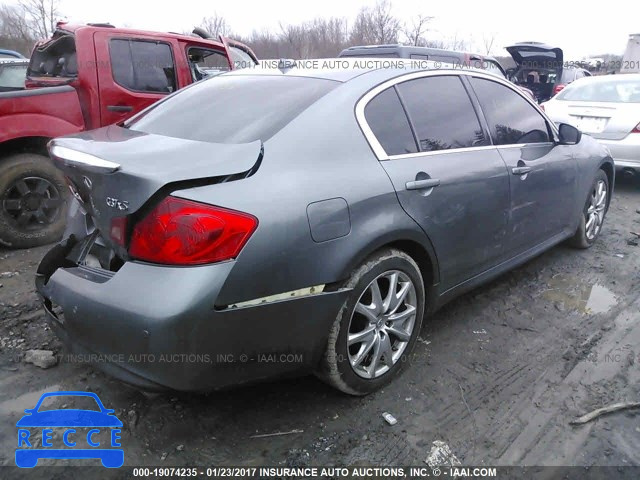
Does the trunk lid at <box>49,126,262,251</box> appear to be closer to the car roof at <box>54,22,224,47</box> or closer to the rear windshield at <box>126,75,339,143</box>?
→ the rear windshield at <box>126,75,339,143</box>

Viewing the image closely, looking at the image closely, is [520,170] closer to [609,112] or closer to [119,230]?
[119,230]

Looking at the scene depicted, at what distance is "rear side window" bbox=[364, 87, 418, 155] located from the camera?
2.38 meters

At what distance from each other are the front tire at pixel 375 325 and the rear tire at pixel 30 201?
10.7 feet

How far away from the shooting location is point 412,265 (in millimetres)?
2432

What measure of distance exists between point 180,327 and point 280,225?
52 cm

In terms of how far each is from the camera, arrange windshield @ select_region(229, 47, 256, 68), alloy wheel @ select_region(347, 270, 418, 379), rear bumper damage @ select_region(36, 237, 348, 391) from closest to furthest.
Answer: rear bumper damage @ select_region(36, 237, 348, 391), alloy wheel @ select_region(347, 270, 418, 379), windshield @ select_region(229, 47, 256, 68)

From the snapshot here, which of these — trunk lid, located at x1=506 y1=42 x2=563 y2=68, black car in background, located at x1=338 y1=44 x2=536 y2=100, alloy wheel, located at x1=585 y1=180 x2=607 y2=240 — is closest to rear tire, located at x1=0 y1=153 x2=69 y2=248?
alloy wheel, located at x1=585 y1=180 x2=607 y2=240

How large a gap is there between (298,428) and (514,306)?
→ 1.97 m

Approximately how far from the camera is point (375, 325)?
2.34 m

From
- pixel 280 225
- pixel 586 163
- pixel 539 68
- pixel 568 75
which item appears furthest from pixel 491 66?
pixel 280 225

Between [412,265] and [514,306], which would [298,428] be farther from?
[514,306]

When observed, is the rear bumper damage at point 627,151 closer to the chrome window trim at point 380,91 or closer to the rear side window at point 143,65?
the chrome window trim at point 380,91

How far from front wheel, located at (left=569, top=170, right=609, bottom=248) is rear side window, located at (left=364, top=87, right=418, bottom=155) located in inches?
98.3

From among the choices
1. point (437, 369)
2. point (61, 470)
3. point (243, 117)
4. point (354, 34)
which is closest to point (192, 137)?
point (243, 117)
